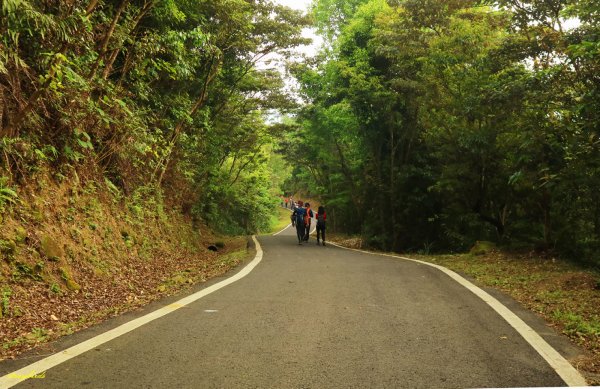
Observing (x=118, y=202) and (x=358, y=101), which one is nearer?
(x=118, y=202)

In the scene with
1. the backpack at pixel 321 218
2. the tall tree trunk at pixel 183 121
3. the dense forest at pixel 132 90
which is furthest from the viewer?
the backpack at pixel 321 218

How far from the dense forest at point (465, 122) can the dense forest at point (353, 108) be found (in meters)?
0.06

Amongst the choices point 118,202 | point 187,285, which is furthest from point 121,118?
point 187,285

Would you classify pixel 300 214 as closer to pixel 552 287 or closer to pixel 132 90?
pixel 132 90

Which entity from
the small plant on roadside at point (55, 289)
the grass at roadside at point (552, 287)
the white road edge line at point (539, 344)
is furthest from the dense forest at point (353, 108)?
the white road edge line at point (539, 344)

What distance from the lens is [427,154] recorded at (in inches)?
761

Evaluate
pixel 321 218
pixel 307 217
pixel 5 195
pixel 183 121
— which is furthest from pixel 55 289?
pixel 307 217

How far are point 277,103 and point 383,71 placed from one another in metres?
5.82

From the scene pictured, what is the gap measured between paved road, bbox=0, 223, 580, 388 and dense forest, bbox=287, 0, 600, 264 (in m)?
4.29

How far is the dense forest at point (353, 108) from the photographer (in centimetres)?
744

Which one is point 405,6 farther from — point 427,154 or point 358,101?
point 427,154

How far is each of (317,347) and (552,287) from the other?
507cm

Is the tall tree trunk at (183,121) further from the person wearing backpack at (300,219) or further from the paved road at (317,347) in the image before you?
the paved road at (317,347)

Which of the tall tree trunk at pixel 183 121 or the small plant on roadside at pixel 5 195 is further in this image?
the tall tree trunk at pixel 183 121
